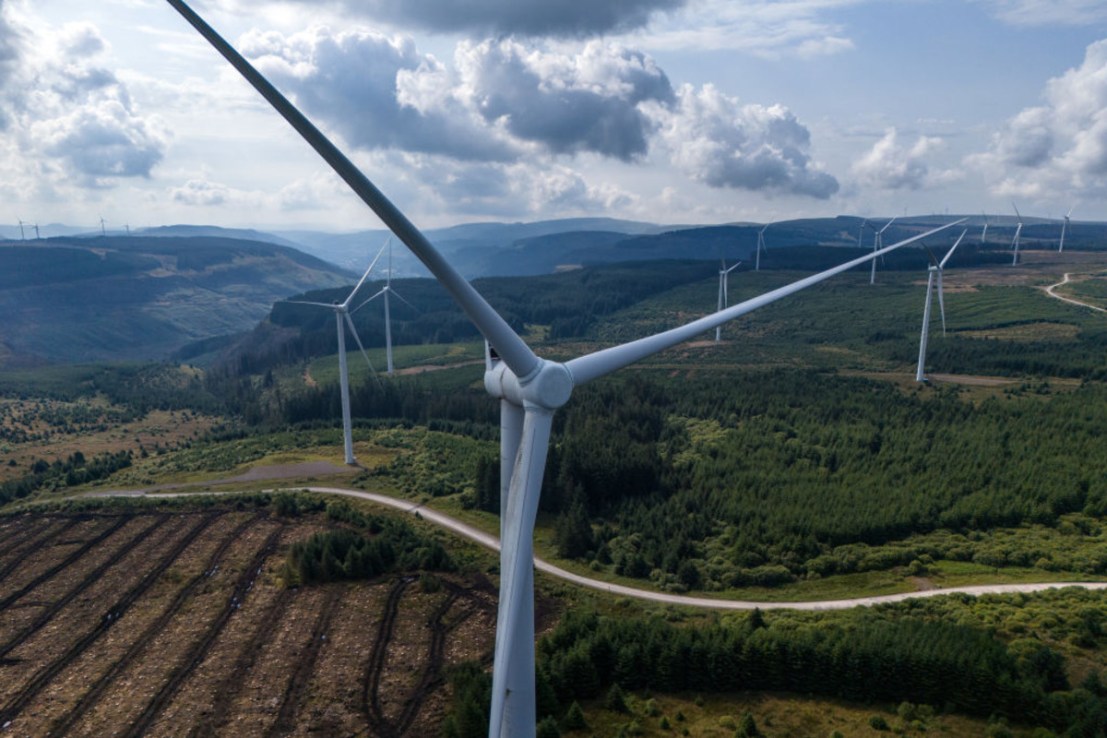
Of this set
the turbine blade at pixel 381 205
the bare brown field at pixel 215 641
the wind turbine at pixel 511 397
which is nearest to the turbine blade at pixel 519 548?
the wind turbine at pixel 511 397

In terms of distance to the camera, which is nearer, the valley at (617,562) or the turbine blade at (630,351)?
the turbine blade at (630,351)

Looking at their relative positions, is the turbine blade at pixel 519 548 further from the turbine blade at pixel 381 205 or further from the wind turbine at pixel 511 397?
the turbine blade at pixel 381 205

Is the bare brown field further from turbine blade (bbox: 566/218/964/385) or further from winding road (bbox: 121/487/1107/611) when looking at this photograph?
turbine blade (bbox: 566/218/964/385)

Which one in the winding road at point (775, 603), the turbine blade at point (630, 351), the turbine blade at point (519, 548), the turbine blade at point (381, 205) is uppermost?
the turbine blade at point (381, 205)

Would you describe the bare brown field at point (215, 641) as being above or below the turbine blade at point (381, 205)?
below

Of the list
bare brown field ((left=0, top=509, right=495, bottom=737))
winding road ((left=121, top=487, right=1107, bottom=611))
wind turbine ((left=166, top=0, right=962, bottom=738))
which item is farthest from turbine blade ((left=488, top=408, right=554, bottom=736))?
winding road ((left=121, top=487, right=1107, bottom=611))
